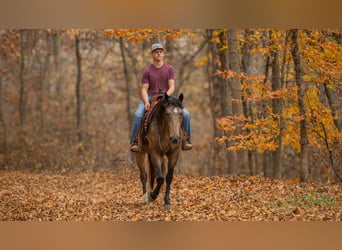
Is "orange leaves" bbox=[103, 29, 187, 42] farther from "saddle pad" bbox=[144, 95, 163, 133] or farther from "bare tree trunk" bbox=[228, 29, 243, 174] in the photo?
"saddle pad" bbox=[144, 95, 163, 133]

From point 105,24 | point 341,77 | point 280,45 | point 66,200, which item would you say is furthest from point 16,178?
point 341,77

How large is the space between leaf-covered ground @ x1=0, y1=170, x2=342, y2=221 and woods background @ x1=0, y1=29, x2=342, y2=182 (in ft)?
3.77

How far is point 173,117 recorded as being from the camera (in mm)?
7555

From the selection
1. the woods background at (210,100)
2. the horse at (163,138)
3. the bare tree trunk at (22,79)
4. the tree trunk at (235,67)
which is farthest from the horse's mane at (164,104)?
the bare tree trunk at (22,79)

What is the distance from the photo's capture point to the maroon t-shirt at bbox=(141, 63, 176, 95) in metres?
8.45

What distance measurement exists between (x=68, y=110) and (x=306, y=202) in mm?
12919

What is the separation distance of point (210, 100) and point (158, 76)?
32.0 feet

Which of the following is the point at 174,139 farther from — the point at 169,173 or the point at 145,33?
the point at 145,33

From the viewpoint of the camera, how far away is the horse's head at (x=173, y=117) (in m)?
7.48

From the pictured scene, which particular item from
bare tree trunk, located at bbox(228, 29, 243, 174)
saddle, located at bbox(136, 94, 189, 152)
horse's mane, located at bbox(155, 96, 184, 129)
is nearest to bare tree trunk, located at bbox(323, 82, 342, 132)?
bare tree trunk, located at bbox(228, 29, 243, 174)

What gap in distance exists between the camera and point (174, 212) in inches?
313

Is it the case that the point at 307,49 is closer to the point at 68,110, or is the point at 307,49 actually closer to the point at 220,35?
the point at 220,35

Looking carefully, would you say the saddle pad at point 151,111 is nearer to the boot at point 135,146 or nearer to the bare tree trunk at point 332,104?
the boot at point 135,146

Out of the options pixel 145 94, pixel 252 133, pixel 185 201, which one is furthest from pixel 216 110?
pixel 145 94
